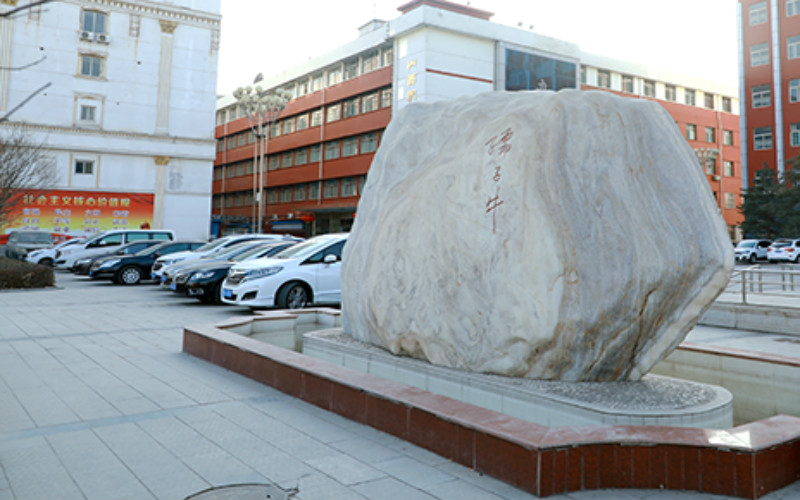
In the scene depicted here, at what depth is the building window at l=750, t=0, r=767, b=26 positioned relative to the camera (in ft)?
133

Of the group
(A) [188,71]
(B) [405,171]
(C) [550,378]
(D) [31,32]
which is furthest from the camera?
(A) [188,71]

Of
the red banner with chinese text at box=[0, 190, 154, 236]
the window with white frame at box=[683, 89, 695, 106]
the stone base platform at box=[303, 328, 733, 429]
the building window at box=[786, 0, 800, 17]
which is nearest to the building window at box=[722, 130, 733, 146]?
the window with white frame at box=[683, 89, 695, 106]

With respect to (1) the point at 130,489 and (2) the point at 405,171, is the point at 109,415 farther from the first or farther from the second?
(2) the point at 405,171

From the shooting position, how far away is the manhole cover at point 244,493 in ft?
10.4

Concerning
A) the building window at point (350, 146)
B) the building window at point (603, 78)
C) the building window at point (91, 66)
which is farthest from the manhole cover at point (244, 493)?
the building window at point (603, 78)

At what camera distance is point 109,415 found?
15.4 ft

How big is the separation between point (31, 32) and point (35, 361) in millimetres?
31030

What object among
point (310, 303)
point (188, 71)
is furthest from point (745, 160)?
point (310, 303)

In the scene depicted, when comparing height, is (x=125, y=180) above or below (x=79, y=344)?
above

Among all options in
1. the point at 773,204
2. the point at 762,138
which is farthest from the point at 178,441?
the point at 762,138

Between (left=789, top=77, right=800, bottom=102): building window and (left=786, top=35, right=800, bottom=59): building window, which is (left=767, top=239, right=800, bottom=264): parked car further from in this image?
(left=786, top=35, right=800, bottom=59): building window

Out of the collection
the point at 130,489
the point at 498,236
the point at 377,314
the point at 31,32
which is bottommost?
the point at 130,489

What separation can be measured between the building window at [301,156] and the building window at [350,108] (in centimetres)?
626

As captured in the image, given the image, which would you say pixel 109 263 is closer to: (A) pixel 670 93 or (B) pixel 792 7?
(B) pixel 792 7
